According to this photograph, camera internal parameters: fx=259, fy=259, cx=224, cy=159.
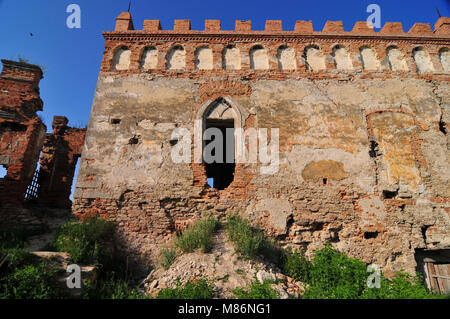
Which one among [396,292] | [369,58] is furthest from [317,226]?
[369,58]

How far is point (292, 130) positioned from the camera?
7148mm

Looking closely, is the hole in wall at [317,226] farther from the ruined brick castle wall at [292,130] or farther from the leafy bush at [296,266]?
the leafy bush at [296,266]

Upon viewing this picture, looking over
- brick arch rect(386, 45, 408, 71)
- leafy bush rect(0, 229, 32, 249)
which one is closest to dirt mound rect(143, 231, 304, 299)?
leafy bush rect(0, 229, 32, 249)

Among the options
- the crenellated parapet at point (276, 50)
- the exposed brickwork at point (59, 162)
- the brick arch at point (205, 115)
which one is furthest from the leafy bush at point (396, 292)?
the exposed brickwork at point (59, 162)

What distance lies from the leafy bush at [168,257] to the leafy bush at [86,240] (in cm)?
113

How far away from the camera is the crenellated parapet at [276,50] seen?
7992 mm

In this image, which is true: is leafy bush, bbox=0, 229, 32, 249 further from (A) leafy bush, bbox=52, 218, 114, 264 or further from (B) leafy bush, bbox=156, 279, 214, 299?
(B) leafy bush, bbox=156, 279, 214, 299

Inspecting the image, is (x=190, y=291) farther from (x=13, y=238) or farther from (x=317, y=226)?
(x=13, y=238)

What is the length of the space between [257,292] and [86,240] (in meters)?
3.59

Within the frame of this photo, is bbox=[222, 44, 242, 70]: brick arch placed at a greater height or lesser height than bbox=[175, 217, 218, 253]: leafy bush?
greater

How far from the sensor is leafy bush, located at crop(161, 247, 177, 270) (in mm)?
5297

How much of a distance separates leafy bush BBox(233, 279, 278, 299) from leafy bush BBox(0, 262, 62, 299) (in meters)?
2.75

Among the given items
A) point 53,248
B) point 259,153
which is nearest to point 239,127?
point 259,153

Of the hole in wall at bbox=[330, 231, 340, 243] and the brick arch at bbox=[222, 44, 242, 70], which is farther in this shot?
the brick arch at bbox=[222, 44, 242, 70]
